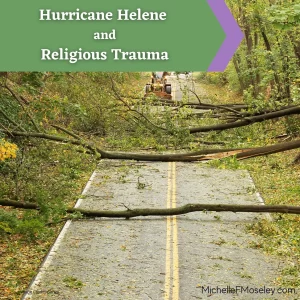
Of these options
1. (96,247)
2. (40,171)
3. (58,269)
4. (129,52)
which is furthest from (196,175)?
(129,52)

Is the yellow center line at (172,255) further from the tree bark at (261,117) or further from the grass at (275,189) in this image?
the tree bark at (261,117)

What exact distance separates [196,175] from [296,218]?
6783 millimetres

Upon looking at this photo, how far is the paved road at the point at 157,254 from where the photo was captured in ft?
44.1

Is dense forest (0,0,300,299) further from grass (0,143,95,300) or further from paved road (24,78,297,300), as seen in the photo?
paved road (24,78,297,300)

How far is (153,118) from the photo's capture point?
22578 millimetres

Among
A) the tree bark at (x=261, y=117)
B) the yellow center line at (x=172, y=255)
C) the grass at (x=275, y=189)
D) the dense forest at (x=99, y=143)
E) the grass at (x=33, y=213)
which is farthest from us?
the tree bark at (x=261, y=117)

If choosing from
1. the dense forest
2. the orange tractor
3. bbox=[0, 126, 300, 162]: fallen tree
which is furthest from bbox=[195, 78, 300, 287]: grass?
the orange tractor

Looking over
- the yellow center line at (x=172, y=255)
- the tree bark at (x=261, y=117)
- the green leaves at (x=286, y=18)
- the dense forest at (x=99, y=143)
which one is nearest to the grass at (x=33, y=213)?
the dense forest at (x=99, y=143)

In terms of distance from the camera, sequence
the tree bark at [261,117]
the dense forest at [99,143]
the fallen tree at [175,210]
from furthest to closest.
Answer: the tree bark at [261,117], the fallen tree at [175,210], the dense forest at [99,143]

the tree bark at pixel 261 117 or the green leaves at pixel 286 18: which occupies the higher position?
the tree bark at pixel 261 117

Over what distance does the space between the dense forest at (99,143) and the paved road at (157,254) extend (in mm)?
528

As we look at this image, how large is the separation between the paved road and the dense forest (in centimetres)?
53

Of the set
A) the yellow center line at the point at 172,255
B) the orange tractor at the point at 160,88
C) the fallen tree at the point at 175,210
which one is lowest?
the yellow center line at the point at 172,255

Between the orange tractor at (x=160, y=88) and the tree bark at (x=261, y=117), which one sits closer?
the tree bark at (x=261, y=117)
